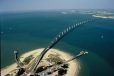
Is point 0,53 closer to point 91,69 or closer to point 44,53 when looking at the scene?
point 44,53

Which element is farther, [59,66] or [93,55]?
[93,55]

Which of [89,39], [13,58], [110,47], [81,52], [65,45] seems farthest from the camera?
[89,39]

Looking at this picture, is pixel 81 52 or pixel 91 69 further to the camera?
pixel 81 52

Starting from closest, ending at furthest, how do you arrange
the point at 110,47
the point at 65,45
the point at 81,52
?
the point at 81,52 < the point at 110,47 < the point at 65,45

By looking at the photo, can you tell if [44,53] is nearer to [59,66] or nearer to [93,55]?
[59,66]

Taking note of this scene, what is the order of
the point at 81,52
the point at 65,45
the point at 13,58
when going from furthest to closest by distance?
the point at 65,45
the point at 81,52
the point at 13,58

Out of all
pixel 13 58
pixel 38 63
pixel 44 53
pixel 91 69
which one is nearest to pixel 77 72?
pixel 91 69

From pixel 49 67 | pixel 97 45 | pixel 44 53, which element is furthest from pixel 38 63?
pixel 97 45

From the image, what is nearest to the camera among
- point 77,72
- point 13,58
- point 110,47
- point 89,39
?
point 77,72
